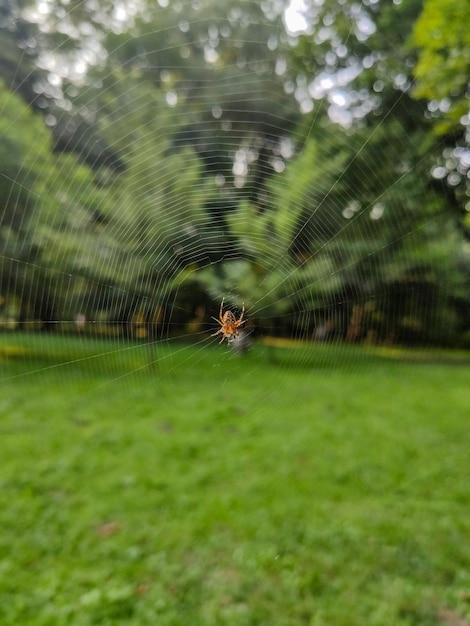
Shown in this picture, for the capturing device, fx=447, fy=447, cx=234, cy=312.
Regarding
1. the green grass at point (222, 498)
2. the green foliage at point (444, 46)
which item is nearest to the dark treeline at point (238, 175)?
the green foliage at point (444, 46)

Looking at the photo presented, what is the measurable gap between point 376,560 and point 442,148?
4.84m

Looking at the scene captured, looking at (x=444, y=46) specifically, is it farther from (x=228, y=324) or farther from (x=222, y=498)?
(x=222, y=498)

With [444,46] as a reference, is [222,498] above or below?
below

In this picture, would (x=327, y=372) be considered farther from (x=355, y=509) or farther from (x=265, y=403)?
(x=355, y=509)

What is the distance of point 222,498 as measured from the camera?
3.95m

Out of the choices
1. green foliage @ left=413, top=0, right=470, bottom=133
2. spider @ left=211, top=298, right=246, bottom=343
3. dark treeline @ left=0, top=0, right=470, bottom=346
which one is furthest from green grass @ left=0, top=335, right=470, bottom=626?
green foliage @ left=413, top=0, right=470, bottom=133

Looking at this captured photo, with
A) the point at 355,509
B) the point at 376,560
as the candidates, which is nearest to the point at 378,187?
the point at 355,509

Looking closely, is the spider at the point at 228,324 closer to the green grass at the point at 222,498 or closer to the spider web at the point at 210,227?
the spider web at the point at 210,227

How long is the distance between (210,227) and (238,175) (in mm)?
510

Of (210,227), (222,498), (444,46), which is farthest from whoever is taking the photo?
(222,498)

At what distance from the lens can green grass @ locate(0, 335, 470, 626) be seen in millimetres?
2828

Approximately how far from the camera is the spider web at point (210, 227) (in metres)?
3.46

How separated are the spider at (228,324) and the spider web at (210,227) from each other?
0.13m

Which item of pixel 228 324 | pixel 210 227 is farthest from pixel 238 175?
pixel 228 324
